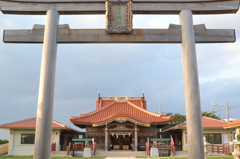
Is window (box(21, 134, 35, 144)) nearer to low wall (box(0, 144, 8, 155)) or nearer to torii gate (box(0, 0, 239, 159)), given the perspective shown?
low wall (box(0, 144, 8, 155))

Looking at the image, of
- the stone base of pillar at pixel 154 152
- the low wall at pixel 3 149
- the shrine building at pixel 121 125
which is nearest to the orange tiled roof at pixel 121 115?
the shrine building at pixel 121 125

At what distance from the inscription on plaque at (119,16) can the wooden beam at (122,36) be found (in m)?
0.15

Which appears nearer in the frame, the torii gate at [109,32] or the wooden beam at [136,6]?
the torii gate at [109,32]

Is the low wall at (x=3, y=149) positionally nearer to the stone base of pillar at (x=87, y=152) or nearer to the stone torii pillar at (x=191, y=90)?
the stone base of pillar at (x=87, y=152)

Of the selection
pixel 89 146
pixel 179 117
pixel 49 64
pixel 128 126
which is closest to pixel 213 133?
pixel 128 126

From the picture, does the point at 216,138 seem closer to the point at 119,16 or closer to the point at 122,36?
the point at 122,36

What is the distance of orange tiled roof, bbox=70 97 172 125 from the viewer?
21.0 meters

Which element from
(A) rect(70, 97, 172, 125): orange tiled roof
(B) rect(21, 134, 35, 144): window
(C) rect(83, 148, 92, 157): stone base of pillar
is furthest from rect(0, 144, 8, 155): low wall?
(C) rect(83, 148, 92, 157): stone base of pillar

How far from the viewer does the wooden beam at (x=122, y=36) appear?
6.39 metres

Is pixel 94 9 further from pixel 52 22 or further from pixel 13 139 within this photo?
pixel 13 139

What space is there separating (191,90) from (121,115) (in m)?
15.1

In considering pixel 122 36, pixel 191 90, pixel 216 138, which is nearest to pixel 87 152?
pixel 216 138

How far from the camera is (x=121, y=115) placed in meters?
20.8

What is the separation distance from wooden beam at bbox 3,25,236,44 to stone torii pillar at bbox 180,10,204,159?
24 cm
